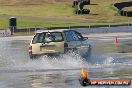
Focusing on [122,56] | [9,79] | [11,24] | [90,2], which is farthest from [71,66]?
[90,2]

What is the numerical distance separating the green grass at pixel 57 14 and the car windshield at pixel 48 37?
42.9 meters

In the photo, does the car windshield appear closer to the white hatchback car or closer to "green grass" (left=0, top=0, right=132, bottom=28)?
the white hatchback car

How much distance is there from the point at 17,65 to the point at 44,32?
174 centimetres

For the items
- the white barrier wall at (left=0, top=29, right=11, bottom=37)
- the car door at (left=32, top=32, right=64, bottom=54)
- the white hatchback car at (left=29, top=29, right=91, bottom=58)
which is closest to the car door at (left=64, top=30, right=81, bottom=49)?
the white hatchback car at (left=29, top=29, right=91, bottom=58)

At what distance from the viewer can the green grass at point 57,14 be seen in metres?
69.4

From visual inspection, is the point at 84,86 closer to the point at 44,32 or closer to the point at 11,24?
the point at 44,32

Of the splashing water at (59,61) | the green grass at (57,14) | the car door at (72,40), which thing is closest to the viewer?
the splashing water at (59,61)

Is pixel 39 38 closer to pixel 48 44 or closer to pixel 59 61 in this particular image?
pixel 48 44

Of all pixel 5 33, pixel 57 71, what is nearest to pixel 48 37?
pixel 57 71

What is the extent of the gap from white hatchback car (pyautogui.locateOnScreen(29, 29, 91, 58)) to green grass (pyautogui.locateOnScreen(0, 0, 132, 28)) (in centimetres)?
4297

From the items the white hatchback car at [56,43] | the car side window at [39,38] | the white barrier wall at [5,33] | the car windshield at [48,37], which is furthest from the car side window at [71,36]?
the white barrier wall at [5,33]

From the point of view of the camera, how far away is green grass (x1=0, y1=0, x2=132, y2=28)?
6944 centimetres

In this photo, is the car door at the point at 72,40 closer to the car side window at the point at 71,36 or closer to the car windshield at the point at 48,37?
the car side window at the point at 71,36

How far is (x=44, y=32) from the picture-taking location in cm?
2264
